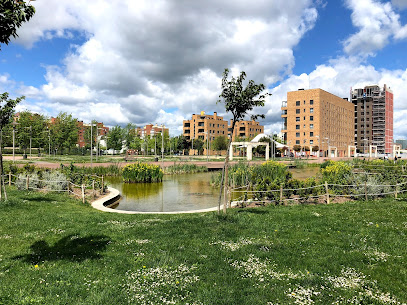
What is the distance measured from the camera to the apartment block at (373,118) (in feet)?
427

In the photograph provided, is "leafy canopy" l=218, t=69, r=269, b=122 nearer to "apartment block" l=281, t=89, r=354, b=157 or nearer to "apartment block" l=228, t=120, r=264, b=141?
"apartment block" l=281, t=89, r=354, b=157

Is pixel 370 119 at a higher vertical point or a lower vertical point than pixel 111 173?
higher

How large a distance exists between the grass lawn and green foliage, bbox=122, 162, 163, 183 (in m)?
18.3

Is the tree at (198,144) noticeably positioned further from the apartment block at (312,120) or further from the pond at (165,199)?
the pond at (165,199)

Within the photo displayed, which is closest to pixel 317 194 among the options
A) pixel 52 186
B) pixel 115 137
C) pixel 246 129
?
pixel 52 186

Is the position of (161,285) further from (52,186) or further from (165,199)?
(52,186)

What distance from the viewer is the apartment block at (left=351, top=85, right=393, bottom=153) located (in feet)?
427

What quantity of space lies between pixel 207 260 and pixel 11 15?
603 cm

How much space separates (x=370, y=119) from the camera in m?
133

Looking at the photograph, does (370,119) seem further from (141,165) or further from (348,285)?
(348,285)

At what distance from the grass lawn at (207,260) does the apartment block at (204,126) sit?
11565 cm

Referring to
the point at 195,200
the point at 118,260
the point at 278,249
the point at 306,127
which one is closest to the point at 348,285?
the point at 278,249

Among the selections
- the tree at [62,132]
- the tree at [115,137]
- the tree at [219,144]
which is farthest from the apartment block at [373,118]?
the tree at [62,132]

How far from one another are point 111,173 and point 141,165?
26.4 feet
